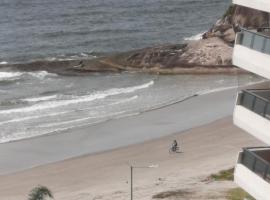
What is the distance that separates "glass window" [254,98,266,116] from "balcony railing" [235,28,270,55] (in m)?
1.41

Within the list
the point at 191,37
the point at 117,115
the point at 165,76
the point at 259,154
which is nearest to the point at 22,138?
the point at 117,115

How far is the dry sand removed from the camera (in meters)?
35.3

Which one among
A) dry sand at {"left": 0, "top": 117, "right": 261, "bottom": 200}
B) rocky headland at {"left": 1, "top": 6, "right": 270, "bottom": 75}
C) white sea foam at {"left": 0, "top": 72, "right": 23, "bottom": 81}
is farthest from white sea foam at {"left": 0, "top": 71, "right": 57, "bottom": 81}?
dry sand at {"left": 0, "top": 117, "right": 261, "bottom": 200}

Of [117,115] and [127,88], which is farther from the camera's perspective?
[127,88]

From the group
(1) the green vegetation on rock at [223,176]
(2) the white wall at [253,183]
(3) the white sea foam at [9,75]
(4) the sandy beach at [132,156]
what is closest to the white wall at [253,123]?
(2) the white wall at [253,183]

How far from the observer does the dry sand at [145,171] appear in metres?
35.3

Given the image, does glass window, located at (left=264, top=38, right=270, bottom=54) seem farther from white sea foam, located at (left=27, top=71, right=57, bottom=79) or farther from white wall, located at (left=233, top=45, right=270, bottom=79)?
white sea foam, located at (left=27, top=71, right=57, bottom=79)

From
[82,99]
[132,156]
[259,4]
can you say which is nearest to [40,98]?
[82,99]

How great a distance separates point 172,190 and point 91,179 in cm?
557

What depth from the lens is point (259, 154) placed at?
20.6 meters

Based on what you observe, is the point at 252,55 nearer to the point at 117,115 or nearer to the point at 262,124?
the point at 262,124

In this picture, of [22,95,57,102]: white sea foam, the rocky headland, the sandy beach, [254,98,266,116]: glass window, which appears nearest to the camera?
[254,98,266,116]: glass window

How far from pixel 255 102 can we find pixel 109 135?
93.2ft

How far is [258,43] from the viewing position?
62.4 ft
